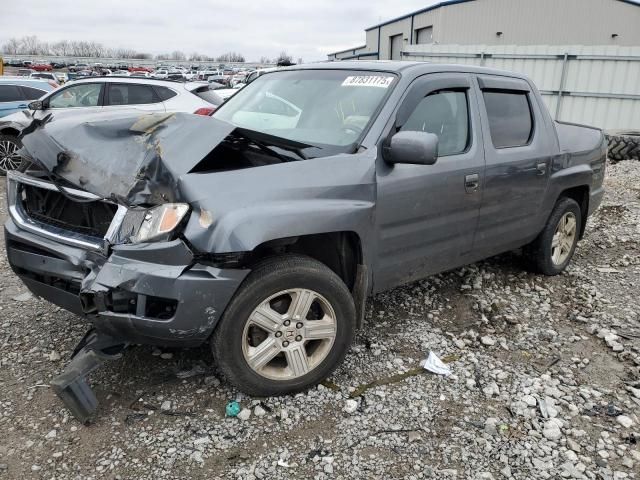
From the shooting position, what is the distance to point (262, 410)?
110 inches

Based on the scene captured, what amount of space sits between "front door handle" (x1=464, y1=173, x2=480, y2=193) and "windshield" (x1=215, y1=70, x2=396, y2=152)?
2.72 ft

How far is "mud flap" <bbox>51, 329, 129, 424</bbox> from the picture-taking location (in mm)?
2555

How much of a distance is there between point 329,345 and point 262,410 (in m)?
0.51

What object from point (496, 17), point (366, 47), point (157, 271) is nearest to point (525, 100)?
point (157, 271)

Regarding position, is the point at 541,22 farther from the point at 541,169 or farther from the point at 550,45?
the point at 541,169

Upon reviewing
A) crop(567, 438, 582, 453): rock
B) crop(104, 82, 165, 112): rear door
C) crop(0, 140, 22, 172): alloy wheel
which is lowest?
crop(567, 438, 582, 453): rock

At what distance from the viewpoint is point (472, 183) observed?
11.7ft

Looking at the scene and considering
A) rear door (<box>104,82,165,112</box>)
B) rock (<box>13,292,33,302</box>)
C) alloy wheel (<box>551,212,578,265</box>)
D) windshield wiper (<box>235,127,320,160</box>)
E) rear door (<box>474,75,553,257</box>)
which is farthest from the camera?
rear door (<box>104,82,165,112</box>)

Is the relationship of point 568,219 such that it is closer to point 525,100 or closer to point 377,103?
point 525,100

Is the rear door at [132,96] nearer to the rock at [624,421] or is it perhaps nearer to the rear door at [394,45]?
the rock at [624,421]

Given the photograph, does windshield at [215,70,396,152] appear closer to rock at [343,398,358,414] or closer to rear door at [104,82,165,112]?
rock at [343,398,358,414]

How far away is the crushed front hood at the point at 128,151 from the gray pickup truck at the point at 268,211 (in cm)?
1

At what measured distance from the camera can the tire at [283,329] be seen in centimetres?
261

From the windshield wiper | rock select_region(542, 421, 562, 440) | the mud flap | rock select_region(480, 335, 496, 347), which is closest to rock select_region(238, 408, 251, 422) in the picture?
the mud flap
